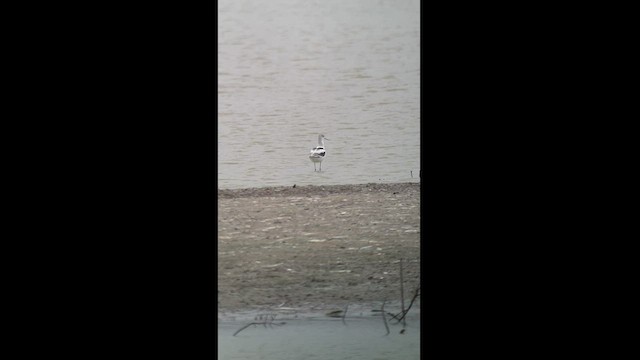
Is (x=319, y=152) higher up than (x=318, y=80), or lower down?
lower down

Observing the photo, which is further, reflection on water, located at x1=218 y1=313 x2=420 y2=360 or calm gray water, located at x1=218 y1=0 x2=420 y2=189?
calm gray water, located at x1=218 y1=0 x2=420 y2=189

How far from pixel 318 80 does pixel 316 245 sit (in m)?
0.74

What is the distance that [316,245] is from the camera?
3.71 m

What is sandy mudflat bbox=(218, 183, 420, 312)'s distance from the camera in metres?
3.69

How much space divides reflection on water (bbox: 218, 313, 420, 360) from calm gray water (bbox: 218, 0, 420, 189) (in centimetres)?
65

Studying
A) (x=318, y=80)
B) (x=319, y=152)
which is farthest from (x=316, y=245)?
(x=318, y=80)

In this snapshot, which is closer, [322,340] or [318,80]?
[322,340]

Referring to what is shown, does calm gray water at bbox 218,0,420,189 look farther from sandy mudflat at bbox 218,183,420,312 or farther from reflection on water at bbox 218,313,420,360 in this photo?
reflection on water at bbox 218,313,420,360

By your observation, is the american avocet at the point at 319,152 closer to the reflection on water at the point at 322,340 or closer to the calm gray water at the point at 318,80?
the calm gray water at the point at 318,80

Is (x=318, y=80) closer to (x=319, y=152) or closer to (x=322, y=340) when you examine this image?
(x=319, y=152)

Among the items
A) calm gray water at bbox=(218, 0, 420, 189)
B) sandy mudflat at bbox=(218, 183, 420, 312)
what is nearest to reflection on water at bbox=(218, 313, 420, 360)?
sandy mudflat at bbox=(218, 183, 420, 312)
